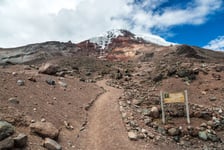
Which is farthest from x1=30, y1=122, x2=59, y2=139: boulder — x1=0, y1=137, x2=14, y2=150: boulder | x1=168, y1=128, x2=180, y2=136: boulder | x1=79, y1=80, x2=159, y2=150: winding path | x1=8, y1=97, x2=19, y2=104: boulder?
x1=168, y1=128, x2=180, y2=136: boulder

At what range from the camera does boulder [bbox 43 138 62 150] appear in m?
7.95

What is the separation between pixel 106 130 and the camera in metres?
11.0

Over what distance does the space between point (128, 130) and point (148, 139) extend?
1.02 m

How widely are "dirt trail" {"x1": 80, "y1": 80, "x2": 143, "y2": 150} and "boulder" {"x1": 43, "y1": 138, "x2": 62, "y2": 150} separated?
1.44m

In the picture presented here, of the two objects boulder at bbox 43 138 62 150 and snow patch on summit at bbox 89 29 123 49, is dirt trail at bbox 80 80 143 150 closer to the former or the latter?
boulder at bbox 43 138 62 150

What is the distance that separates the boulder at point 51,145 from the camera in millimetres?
7945

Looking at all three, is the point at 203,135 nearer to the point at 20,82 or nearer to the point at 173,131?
the point at 173,131

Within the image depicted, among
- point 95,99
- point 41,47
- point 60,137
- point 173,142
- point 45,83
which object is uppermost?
point 41,47

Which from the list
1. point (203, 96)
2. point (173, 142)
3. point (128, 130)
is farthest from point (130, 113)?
point (203, 96)

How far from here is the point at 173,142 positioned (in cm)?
1059

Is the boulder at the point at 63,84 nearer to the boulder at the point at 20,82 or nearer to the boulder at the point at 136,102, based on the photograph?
the boulder at the point at 20,82

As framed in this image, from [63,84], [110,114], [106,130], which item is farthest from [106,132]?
[63,84]

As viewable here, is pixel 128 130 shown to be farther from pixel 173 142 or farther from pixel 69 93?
pixel 69 93

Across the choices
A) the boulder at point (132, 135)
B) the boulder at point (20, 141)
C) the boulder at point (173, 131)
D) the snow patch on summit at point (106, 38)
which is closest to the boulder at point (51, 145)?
the boulder at point (20, 141)
